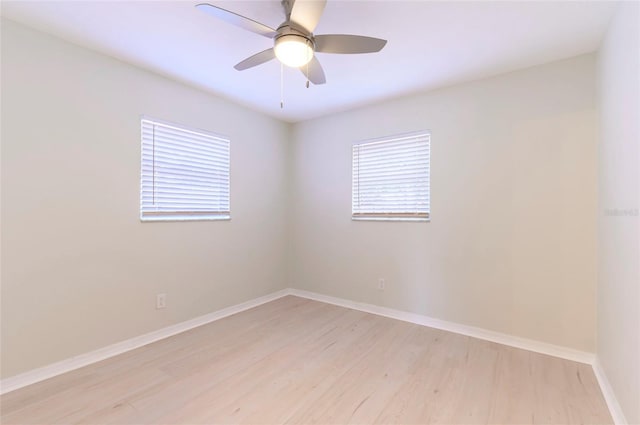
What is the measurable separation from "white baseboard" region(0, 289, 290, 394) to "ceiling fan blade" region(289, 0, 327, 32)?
9.27 ft

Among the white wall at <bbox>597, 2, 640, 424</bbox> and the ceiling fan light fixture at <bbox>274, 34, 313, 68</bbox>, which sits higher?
the ceiling fan light fixture at <bbox>274, 34, 313, 68</bbox>

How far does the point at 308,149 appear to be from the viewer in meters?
4.01

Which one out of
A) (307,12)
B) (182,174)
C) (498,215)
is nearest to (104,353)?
(182,174)

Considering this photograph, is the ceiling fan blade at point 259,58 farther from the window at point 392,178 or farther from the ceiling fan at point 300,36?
the window at point 392,178

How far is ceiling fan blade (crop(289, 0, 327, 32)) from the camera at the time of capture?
4.73 feet

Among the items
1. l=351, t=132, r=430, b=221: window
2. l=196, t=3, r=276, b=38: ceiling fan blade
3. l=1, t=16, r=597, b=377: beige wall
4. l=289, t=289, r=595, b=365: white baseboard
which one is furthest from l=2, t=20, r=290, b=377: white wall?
l=351, t=132, r=430, b=221: window

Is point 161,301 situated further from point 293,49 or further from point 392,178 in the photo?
point 392,178

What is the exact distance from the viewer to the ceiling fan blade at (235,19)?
1416 millimetres

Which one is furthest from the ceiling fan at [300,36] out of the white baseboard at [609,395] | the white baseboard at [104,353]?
the white baseboard at [104,353]

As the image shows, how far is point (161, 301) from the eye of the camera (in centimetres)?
274

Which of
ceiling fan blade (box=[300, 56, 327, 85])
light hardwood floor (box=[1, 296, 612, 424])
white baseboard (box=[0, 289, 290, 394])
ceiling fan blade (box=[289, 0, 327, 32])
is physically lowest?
light hardwood floor (box=[1, 296, 612, 424])

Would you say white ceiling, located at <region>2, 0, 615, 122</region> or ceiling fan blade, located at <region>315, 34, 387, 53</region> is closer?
ceiling fan blade, located at <region>315, 34, 387, 53</region>

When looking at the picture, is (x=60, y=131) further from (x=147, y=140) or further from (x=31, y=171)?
(x=147, y=140)

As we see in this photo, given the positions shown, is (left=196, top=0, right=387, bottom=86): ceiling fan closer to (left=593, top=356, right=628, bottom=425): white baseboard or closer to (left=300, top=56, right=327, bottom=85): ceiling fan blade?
(left=300, top=56, right=327, bottom=85): ceiling fan blade
